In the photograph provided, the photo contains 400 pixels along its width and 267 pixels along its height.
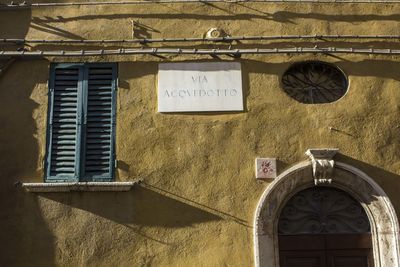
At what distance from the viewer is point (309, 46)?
867 cm

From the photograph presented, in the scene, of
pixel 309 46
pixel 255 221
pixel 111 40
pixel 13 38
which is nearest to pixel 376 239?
pixel 255 221

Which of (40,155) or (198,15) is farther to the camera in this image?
(198,15)

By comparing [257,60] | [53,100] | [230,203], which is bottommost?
[230,203]

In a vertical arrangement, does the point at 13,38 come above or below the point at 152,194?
above

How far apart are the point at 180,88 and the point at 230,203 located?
1730 millimetres

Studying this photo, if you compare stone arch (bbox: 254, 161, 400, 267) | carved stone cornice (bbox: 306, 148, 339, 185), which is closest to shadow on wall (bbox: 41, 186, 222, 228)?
stone arch (bbox: 254, 161, 400, 267)

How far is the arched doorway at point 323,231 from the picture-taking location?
795 cm

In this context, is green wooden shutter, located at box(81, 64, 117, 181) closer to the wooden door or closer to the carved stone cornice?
the wooden door

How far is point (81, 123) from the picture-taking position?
828 cm

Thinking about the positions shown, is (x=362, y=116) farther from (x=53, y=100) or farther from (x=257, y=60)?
(x=53, y=100)

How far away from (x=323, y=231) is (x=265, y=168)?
3.68 ft

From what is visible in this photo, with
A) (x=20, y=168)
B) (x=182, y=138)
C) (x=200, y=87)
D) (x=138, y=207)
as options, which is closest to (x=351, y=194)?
(x=182, y=138)

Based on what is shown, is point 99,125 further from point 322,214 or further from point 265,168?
point 322,214

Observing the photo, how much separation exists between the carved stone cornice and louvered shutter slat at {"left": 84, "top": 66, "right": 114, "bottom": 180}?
2692 millimetres
